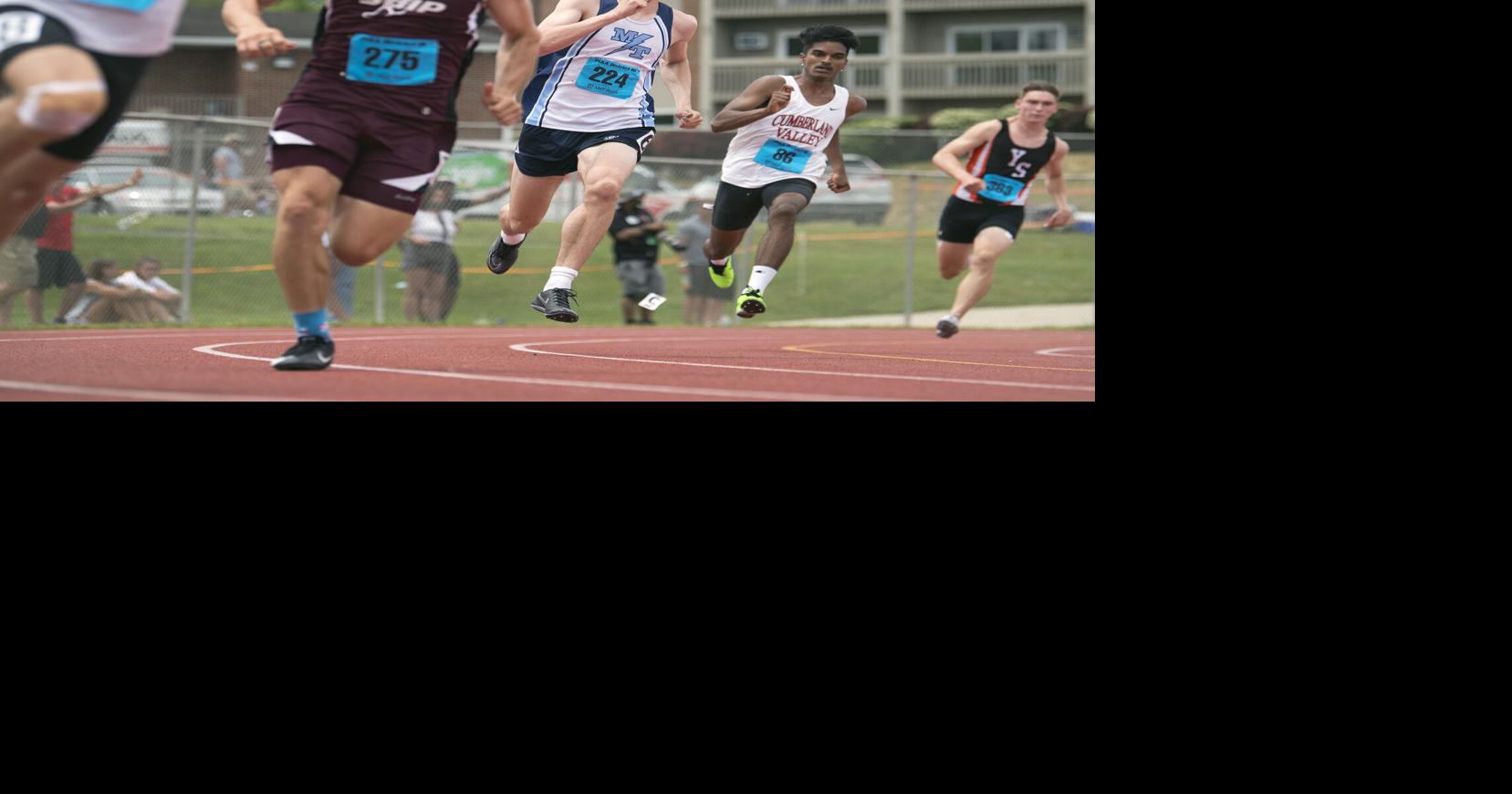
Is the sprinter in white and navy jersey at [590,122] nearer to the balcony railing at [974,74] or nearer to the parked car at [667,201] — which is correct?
the parked car at [667,201]

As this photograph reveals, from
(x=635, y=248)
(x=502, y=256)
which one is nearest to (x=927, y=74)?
(x=635, y=248)

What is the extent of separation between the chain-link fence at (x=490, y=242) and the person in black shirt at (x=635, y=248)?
0.39 meters

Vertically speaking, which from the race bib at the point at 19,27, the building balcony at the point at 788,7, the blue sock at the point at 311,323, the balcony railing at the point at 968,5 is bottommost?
the blue sock at the point at 311,323

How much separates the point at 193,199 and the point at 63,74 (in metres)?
9.66

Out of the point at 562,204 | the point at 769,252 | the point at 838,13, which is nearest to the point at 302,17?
the point at 838,13

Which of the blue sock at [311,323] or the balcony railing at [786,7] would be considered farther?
the balcony railing at [786,7]

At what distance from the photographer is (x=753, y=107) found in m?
9.87

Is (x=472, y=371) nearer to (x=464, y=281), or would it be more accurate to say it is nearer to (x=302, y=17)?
(x=464, y=281)

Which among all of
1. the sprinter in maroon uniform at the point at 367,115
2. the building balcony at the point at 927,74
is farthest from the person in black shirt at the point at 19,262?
the building balcony at the point at 927,74

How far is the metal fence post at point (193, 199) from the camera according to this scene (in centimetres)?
1395

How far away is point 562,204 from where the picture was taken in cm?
1933

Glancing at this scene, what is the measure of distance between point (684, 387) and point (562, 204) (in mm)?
12585

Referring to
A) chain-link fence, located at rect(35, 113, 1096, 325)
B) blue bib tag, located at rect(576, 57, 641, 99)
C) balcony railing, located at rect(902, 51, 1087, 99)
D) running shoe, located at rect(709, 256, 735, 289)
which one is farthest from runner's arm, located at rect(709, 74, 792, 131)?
balcony railing, located at rect(902, 51, 1087, 99)

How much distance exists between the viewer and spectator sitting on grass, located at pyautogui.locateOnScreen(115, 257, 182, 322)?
43.9 ft
